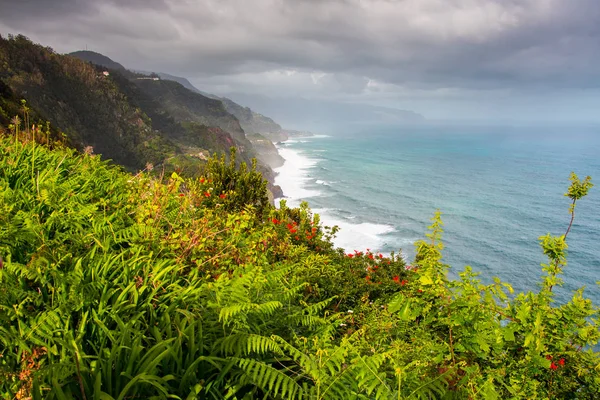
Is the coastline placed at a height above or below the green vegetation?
below

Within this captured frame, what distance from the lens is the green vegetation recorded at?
94.7 inches

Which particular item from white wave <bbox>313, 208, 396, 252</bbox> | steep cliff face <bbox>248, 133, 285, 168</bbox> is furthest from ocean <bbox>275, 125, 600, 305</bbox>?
steep cliff face <bbox>248, 133, 285, 168</bbox>

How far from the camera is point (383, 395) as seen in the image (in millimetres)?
2311

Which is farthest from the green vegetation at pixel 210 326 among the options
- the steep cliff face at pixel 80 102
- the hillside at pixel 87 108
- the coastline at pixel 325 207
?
the steep cliff face at pixel 80 102

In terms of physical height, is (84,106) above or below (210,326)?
above

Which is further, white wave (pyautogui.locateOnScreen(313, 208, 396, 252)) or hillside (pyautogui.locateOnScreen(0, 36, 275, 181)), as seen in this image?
hillside (pyautogui.locateOnScreen(0, 36, 275, 181))

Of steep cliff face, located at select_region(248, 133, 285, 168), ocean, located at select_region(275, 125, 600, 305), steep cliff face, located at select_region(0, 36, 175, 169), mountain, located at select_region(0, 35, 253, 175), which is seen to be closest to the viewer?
ocean, located at select_region(275, 125, 600, 305)

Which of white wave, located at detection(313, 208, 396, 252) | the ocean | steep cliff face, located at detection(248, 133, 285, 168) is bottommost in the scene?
white wave, located at detection(313, 208, 396, 252)

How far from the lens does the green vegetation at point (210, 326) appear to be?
7.89 ft

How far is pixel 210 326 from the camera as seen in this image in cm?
311

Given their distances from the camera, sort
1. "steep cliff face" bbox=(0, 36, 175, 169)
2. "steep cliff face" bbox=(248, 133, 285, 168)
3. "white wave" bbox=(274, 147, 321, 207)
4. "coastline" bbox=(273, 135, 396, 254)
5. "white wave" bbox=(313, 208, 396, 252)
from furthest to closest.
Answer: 1. "steep cliff face" bbox=(248, 133, 285, 168)
2. "white wave" bbox=(274, 147, 321, 207)
3. "steep cliff face" bbox=(0, 36, 175, 169)
4. "coastline" bbox=(273, 135, 396, 254)
5. "white wave" bbox=(313, 208, 396, 252)

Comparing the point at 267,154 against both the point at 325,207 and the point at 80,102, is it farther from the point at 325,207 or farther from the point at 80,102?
the point at 80,102

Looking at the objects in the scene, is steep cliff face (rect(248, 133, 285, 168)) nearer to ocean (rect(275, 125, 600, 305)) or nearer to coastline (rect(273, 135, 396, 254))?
coastline (rect(273, 135, 396, 254))

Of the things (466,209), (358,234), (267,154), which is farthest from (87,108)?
(466,209)
